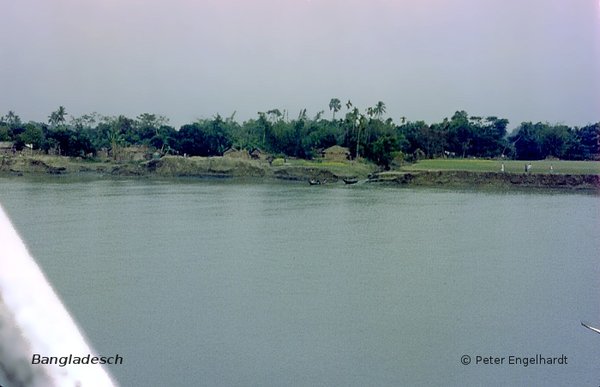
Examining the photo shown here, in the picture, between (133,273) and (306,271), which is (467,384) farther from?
(133,273)

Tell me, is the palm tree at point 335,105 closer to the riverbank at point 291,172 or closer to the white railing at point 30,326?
the riverbank at point 291,172

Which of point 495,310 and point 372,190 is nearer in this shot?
point 495,310

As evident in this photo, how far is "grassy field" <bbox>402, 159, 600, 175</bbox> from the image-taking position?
17.2 metres

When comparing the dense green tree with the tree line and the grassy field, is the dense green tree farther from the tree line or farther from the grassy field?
the grassy field

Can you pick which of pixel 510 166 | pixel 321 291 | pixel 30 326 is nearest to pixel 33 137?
pixel 510 166

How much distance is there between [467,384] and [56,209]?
7.25 metres

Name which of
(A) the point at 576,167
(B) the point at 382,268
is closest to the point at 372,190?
(A) the point at 576,167

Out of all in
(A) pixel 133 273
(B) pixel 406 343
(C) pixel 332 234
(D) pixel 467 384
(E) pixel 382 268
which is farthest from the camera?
(C) pixel 332 234

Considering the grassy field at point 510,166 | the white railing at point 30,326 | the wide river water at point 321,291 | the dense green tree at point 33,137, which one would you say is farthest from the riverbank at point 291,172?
the white railing at point 30,326

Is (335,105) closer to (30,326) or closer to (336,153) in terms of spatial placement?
(336,153)

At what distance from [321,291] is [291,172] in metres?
13.7

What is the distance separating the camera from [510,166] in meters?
18.4

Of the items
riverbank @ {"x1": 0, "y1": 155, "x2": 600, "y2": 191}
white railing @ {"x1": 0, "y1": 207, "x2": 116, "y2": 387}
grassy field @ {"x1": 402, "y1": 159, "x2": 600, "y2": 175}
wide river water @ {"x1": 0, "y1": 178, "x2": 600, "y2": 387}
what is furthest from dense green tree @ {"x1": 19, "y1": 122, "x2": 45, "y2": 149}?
white railing @ {"x1": 0, "y1": 207, "x2": 116, "y2": 387}

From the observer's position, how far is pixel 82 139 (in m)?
18.6
